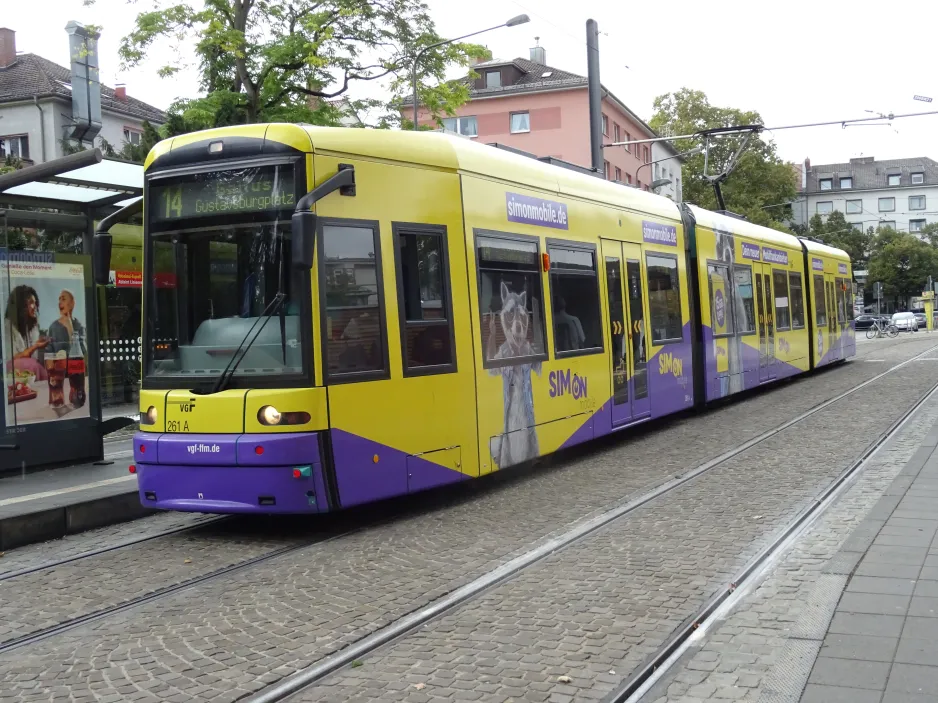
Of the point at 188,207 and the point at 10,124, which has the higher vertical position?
the point at 10,124

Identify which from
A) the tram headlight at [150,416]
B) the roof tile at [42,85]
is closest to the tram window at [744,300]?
the tram headlight at [150,416]

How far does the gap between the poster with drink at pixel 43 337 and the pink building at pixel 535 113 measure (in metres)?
48.8

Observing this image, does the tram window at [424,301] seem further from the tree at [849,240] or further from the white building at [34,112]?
the tree at [849,240]

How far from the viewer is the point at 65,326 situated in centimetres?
1084

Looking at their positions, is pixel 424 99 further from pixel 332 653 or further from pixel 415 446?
pixel 332 653

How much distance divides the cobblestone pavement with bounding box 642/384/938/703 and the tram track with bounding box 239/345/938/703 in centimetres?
13

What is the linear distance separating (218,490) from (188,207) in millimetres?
2135

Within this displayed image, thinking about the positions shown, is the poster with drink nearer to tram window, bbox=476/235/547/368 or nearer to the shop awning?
the shop awning

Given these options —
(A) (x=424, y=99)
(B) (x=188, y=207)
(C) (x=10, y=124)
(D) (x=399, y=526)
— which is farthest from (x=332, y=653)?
(C) (x=10, y=124)

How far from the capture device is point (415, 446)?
27.3 ft

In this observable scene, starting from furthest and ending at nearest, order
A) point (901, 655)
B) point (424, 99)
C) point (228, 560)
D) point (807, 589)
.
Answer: point (424, 99) → point (228, 560) → point (807, 589) → point (901, 655)

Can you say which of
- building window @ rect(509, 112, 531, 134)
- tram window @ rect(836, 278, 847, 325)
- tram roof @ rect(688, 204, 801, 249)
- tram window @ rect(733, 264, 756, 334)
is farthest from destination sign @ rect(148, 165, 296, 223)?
building window @ rect(509, 112, 531, 134)

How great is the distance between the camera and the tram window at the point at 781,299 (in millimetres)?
20625

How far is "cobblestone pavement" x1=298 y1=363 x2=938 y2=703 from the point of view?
15.0 ft
